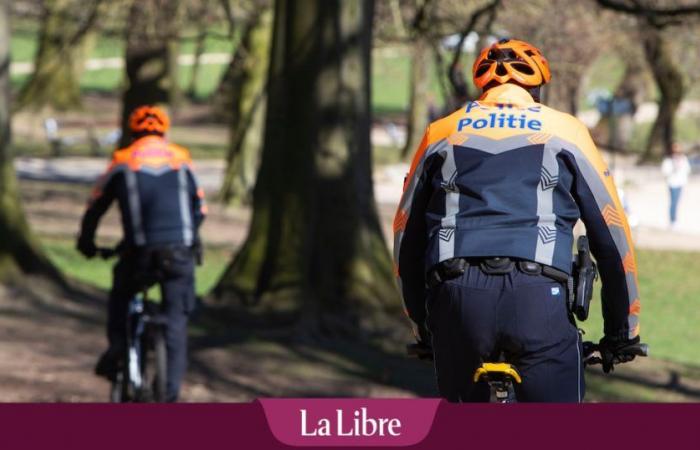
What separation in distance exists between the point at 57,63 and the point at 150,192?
21.3 metres

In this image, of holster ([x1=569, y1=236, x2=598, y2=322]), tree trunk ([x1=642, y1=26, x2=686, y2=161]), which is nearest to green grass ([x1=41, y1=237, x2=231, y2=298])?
holster ([x1=569, y1=236, x2=598, y2=322])

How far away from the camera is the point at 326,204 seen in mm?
13633

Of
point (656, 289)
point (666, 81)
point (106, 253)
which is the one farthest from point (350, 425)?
point (666, 81)

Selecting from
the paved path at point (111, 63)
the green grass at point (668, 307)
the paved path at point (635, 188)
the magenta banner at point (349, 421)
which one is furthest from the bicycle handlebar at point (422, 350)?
the paved path at point (111, 63)

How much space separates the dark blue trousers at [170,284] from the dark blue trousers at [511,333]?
4384 mm

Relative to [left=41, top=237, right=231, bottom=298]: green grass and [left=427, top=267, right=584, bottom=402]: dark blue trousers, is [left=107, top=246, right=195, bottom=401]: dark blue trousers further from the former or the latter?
[left=41, top=237, right=231, bottom=298]: green grass

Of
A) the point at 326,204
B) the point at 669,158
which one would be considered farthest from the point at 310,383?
the point at 669,158

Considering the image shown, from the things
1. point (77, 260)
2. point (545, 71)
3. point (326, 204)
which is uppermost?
point (545, 71)

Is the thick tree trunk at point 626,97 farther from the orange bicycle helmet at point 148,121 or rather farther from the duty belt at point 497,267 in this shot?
the duty belt at point 497,267

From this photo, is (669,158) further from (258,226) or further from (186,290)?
(186,290)

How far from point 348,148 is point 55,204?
17157 mm

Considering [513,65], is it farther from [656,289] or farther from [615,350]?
[656,289]

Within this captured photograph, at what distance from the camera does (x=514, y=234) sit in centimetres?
456

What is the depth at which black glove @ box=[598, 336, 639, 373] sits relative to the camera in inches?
189
